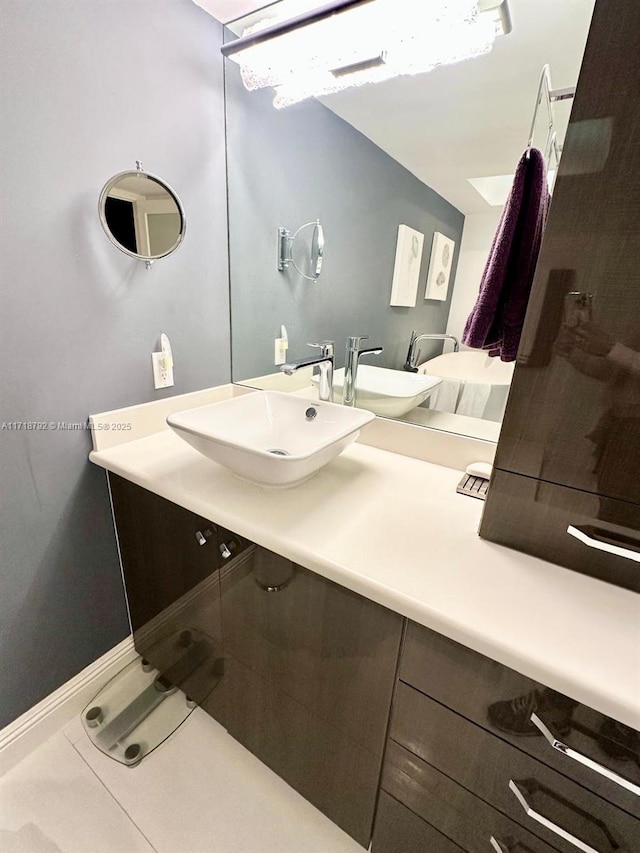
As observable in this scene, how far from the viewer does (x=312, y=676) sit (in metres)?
0.83

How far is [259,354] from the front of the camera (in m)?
1.54

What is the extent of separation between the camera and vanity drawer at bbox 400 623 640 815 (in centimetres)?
53

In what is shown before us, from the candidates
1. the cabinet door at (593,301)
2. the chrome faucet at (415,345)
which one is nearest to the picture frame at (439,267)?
the chrome faucet at (415,345)

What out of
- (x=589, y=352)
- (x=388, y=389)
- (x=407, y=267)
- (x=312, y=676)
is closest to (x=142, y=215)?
(x=407, y=267)

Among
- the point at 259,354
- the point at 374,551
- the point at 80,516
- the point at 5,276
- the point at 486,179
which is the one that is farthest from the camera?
the point at 259,354

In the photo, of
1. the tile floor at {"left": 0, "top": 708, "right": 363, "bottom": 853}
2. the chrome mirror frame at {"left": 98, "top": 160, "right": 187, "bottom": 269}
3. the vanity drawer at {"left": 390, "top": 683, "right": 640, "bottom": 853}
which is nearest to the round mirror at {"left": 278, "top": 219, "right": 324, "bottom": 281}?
the chrome mirror frame at {"left": 98, "top": 160, "right": 187, "bottom": 269}

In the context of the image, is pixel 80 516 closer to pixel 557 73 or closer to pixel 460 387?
pixel 460 387

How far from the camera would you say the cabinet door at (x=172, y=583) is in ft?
3.20

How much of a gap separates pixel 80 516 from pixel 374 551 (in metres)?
0.91

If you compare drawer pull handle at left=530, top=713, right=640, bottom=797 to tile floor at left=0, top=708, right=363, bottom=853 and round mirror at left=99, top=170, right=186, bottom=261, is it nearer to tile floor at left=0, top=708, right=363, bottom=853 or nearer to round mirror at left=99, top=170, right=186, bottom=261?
tile floor at left=0, top=708, right=363, bottom=853

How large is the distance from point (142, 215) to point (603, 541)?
1366 mm

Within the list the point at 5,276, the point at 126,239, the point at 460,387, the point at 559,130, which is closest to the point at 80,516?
the point at 5,276

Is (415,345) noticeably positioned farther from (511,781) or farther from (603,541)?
(511,781)

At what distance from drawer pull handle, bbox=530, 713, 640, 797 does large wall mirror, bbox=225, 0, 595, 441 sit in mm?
701
